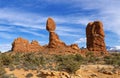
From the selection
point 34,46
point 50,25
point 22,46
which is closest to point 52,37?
point 50,25

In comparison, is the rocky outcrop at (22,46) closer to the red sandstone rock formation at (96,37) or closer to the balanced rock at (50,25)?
the balanced rock at (50,25)

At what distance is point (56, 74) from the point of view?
2572 centimetres

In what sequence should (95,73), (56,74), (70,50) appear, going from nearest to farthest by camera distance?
1. (56,74)
2. (95,73)
3. (70,50)

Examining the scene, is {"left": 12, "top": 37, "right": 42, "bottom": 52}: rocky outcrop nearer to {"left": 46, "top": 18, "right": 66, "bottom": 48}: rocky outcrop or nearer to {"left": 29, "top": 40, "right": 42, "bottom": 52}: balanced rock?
{"left": 29, "top": 40, "right": 42, "bottom": 52}: balanced rock

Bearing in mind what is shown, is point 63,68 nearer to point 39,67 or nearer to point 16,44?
point 39,67

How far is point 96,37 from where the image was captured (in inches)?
2301

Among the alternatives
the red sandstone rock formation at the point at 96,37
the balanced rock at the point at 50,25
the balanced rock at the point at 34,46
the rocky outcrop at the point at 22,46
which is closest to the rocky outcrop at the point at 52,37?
the balanced rock at the point at 50,25

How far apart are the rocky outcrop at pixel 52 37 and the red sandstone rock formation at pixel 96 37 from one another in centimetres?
624

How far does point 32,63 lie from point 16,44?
2645cm

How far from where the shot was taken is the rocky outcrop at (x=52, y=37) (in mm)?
56656

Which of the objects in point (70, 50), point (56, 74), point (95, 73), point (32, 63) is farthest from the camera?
point (70, 50)

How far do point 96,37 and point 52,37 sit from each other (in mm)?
9373

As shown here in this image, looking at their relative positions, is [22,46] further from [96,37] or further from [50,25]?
[96,37]

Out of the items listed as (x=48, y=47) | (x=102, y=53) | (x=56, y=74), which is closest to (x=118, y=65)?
(x=56, y=74)
